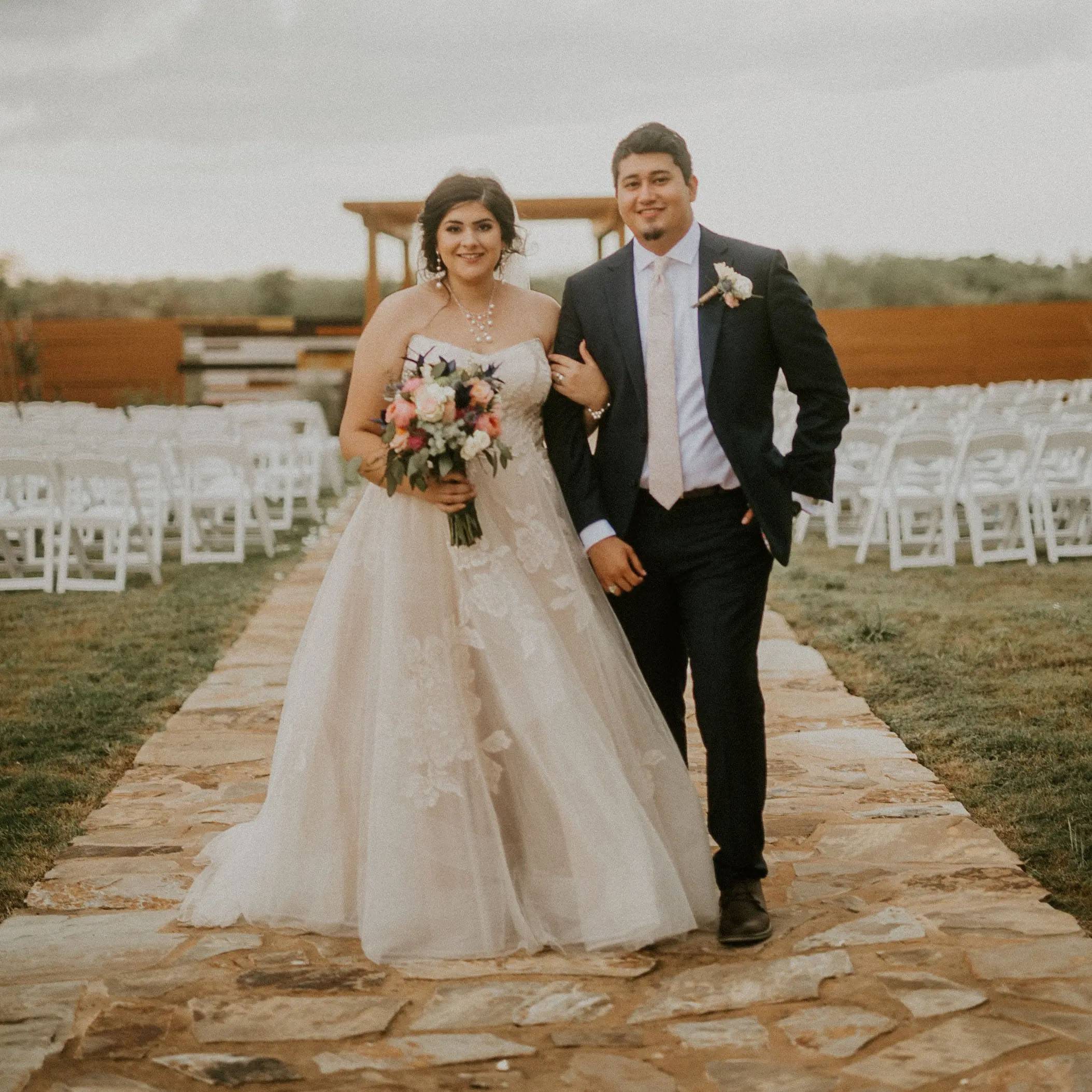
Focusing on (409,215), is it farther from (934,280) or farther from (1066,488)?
(934,280)

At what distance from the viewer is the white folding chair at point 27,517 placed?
9.57m

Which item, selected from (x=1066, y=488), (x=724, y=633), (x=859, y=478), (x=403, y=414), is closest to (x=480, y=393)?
(x=403, y=414)

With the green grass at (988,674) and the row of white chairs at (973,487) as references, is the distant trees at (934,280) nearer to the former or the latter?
the row of white chairs at (973,487)

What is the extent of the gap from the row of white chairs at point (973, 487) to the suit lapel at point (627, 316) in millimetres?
6072

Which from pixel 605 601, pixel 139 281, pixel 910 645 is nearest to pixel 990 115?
pixel 139 281

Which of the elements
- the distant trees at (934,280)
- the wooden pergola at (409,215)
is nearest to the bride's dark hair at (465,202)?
the wooden pergola at (409,215)

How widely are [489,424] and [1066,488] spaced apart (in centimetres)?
832

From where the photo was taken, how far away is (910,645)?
7.48 metres

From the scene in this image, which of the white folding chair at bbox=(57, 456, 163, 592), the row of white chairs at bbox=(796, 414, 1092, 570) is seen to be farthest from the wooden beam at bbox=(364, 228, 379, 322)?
the row of white chairs at bbox=(796, 414, 1092, 570)

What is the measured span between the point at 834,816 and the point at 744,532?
1.46 metres

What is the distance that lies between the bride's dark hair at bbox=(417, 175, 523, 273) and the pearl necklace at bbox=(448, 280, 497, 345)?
0.38 feet

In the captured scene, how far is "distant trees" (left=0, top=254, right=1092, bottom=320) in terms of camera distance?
33531mm

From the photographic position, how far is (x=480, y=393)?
138 inches

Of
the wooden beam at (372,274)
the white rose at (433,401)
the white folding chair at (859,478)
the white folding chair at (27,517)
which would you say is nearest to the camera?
the white rose at (433,401)
